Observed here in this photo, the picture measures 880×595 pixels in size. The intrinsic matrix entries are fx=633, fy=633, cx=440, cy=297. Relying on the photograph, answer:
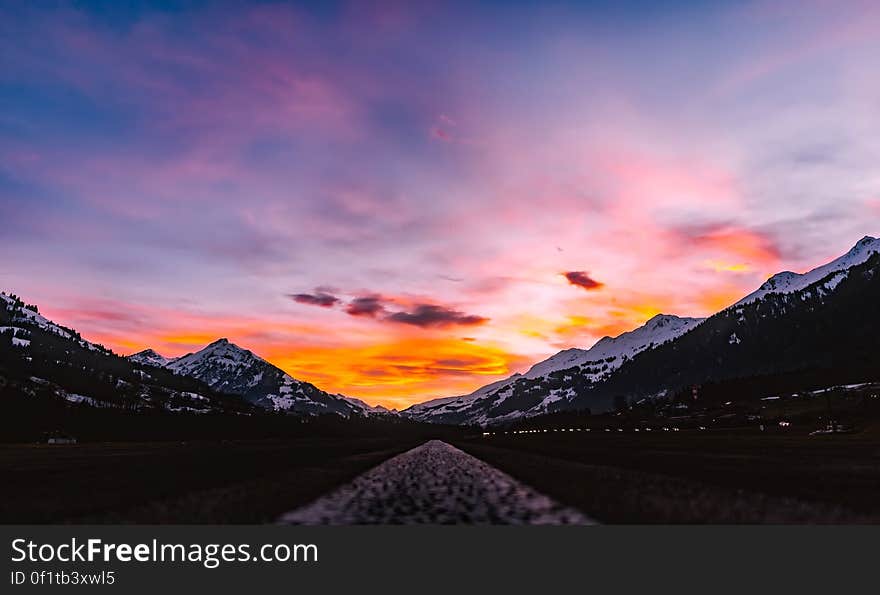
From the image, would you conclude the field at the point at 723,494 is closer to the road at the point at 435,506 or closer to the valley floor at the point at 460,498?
the valley floor at the point at 460,498

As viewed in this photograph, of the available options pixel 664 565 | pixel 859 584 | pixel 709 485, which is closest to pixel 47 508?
pixel 664 565

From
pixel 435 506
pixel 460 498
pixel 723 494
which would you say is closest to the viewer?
pixel 435 506

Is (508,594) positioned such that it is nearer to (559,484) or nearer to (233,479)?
(559,484)

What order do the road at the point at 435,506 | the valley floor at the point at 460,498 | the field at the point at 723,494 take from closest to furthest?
the road at the point at 435,506 < the field at the point at 723,494 < the valley floor at the point at 460,498

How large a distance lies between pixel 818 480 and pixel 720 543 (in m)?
27.0

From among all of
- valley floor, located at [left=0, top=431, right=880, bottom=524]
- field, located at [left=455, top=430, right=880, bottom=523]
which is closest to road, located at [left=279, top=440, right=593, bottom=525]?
valley floor, located at [left=0, top=431, right=880, bottom=524]

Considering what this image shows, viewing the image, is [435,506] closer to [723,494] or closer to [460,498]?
[460,498]

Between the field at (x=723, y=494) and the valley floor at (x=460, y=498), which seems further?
the valley floor at (x=460, y=498)

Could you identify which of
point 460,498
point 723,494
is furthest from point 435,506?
point 723,494

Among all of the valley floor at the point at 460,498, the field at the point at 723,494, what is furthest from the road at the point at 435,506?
the field at the point at 723,494

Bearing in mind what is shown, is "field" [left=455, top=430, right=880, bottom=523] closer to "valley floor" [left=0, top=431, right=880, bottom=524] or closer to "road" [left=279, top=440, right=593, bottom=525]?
"valley floor" [left=0, top=431, right=880, bottom=524]

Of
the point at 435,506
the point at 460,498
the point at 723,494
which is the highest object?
the point at 435,506

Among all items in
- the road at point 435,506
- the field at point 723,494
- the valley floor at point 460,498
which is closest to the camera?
the road at point 435,506

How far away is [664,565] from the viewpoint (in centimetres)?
1695
